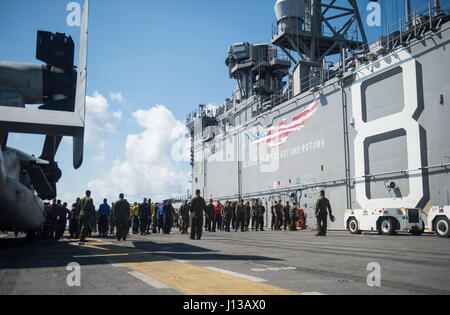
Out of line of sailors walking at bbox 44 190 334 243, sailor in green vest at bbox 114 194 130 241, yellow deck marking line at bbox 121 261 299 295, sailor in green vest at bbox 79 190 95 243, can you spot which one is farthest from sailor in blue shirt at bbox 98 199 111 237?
yellow deck marking line at bbox 121 261 299 295

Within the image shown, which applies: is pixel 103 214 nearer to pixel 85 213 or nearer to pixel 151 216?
pixel 151 216

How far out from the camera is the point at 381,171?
55.4 feet

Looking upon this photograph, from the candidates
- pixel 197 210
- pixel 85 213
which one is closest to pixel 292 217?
pixel 197 210

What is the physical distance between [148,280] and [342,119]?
55.5ft

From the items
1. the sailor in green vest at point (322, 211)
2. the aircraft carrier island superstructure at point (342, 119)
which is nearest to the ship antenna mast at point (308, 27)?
the aircraft carrier island superstructure at point (342, 119)

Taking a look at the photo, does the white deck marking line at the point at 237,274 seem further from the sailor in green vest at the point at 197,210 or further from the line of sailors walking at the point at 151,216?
the sailor in green vest at the point at 197,210

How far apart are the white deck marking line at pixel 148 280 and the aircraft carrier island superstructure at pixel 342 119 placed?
13.3 m

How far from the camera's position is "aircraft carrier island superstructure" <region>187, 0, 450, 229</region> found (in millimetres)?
14852

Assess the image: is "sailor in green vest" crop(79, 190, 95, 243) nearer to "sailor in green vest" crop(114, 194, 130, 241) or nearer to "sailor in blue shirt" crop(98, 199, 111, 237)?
"sailor in green vest" crop(114, 194, 130, 241)

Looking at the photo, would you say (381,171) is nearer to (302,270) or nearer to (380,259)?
(380,259)

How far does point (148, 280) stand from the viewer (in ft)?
14.5

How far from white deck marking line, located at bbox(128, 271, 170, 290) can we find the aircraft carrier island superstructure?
13289mm
